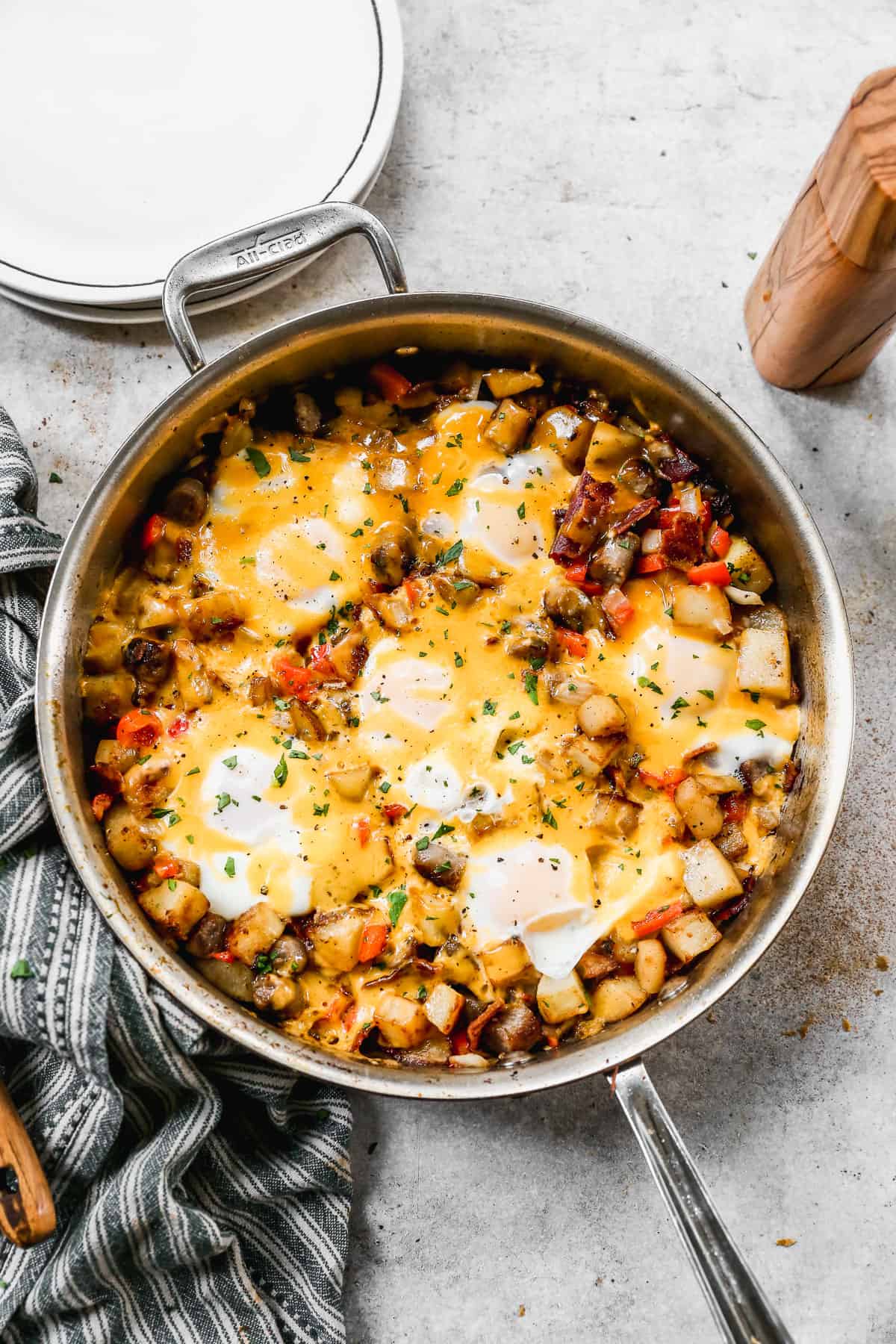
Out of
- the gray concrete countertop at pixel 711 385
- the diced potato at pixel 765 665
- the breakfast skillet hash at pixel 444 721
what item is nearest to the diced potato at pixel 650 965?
the breakfast skillet hash at pixel 444 721

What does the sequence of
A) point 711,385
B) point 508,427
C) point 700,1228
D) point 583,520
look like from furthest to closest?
point 711,385, point 508,427, point 583,520, point 700,1228

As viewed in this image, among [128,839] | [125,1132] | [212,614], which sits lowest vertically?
[125,1132]

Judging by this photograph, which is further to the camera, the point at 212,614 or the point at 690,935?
the point at 212,614

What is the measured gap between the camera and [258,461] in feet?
9.93

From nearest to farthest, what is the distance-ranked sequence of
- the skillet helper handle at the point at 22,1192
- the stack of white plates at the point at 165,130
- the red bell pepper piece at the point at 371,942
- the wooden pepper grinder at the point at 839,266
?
the skillet helper handle at the point at 22,1192 < the wooden pepper grinder at the point at 839,266 < the red bell pepper piece at the point at 371,942 < the stack of white plates at the point at 165,130

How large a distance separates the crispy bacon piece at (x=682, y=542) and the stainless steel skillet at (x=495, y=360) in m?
0.19

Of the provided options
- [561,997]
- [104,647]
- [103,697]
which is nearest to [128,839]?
[103,697]

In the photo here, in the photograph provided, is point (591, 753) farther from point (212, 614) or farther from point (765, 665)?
point (212, 614)

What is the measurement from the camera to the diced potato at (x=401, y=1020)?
2693 mm

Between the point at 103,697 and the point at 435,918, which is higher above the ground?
the point at 103,697

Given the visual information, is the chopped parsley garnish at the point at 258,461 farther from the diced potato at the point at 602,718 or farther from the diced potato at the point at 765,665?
the diced potato at the point at 765,665

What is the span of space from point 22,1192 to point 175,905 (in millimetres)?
739

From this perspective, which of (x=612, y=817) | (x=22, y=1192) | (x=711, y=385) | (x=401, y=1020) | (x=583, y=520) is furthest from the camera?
(x=711, y=385)

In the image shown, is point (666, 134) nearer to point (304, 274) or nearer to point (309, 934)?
point (304, 274)
